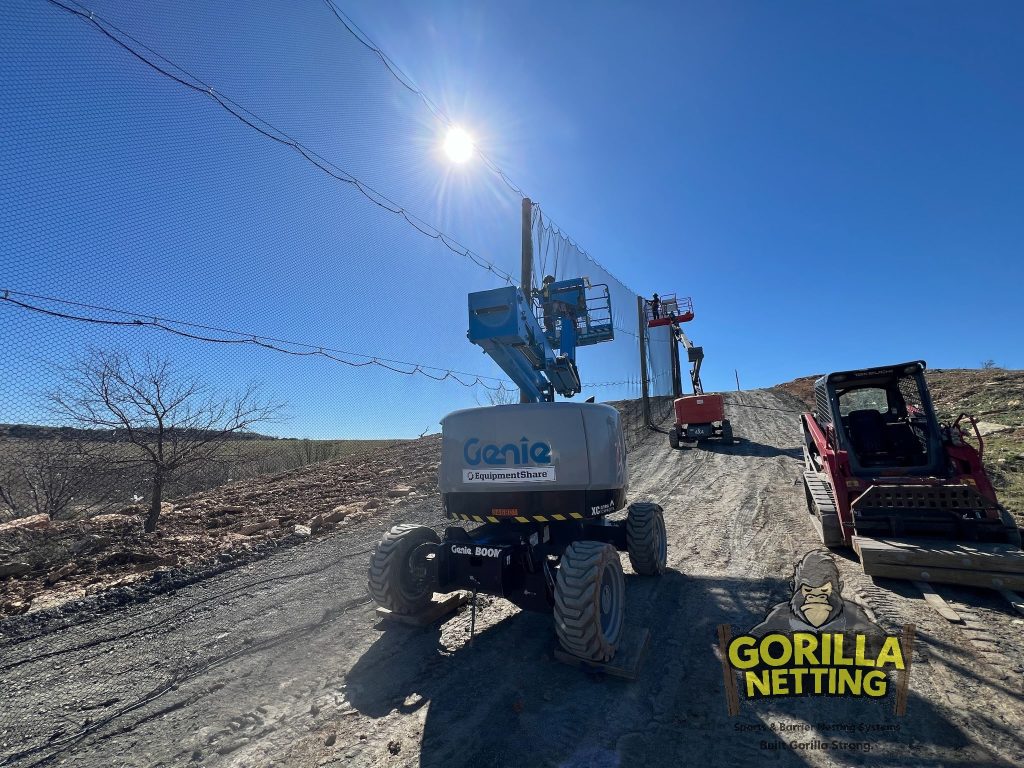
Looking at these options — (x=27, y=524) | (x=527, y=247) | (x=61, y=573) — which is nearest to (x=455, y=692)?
(x=61, y=573)

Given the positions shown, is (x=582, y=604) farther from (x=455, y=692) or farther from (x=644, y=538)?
(x=644, y=538)

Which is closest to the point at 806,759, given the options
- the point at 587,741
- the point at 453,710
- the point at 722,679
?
the point at 722,679

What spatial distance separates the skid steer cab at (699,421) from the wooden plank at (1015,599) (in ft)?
45.3

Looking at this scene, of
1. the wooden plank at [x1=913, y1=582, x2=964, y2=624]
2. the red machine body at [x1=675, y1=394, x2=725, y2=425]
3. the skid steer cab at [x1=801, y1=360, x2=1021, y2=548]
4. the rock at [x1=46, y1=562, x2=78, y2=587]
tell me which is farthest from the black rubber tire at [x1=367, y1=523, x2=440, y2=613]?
the red machine body at [x1=675, y1=394, x2=725, y2=425]

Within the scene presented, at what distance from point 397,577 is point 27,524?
22.3ft

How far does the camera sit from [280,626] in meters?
4.76

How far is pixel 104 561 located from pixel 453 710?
583cm

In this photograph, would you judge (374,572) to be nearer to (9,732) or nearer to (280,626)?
(280,626)

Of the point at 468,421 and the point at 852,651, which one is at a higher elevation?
the point at 468,421

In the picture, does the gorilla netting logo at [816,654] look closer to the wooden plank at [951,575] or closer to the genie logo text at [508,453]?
the wooden plank at [951,575]

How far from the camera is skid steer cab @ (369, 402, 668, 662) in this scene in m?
4.26

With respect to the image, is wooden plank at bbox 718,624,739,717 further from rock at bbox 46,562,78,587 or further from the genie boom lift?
rock at bbox 46,562,78,587

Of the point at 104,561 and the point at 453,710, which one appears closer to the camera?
the point at 453,710

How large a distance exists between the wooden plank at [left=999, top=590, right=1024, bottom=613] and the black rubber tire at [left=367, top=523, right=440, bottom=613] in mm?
5898
